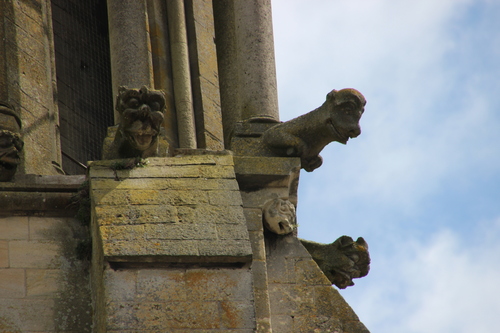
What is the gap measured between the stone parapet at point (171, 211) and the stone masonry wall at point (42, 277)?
396mm

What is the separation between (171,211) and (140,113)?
88 cm

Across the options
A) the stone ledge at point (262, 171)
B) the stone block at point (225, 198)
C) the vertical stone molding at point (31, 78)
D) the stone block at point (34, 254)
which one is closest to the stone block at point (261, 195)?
the stone ledge at point (262, 171)

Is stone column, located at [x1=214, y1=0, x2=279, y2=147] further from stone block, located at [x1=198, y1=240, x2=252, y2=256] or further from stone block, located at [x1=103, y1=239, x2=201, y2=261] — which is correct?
stone block, located at [x1=103, y1=239, x2=201, y2=261]

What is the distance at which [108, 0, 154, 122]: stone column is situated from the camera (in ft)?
53.4

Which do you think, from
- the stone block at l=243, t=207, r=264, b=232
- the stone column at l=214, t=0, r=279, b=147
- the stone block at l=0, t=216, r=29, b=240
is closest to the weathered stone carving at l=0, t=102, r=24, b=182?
the stone block at l=0, t=216, r=29, b=240


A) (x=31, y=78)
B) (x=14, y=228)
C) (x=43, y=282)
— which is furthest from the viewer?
(x=31, y=78)

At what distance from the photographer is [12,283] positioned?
1223 centimetres

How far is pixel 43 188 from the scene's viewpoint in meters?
12.9

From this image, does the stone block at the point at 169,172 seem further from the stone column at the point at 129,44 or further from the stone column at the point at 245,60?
the stone column at the point at 129,44

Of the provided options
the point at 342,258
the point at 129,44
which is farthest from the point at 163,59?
the point at 342,258

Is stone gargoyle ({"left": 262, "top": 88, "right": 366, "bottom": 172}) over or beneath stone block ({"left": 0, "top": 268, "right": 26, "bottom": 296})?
over

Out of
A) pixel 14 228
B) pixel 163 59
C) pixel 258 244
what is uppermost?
pixel 163 59

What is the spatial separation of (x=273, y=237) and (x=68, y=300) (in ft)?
5.62

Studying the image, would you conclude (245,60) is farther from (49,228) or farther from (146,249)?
(146,249)
